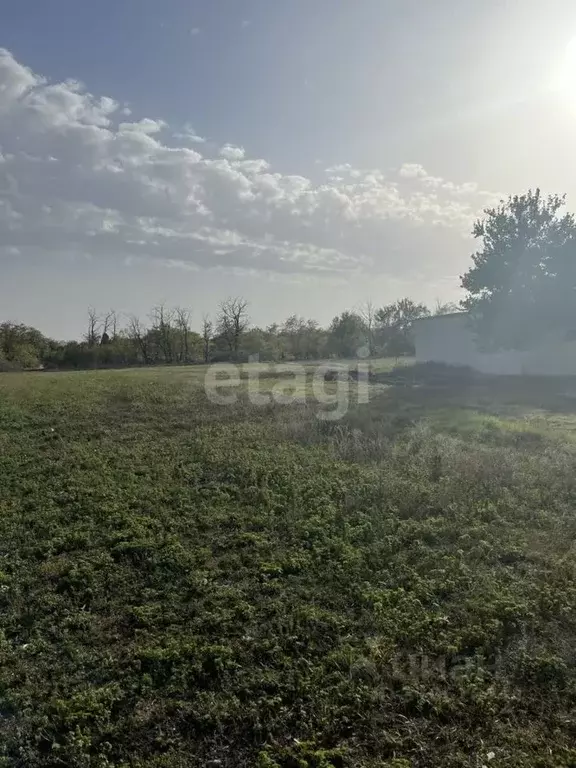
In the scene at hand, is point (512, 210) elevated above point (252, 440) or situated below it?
above

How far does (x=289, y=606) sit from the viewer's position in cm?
436

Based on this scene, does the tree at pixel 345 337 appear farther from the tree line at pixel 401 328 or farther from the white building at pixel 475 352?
the white building at pixel 475 352

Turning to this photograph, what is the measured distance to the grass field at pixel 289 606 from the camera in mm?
3082

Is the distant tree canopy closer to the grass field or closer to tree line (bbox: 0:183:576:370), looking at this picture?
tree line (bbox: 0:183:576:370)

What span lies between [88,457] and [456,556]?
Answer: 623 centimetres

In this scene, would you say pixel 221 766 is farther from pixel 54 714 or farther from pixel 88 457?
pixel 88 457

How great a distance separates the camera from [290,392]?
16.6 metres

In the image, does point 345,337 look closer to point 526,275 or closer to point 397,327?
point 397,327

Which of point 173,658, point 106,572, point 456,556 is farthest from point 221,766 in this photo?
point 456,556

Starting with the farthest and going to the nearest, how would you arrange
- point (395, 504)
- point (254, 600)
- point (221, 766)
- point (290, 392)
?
point (290, 392) < point (395, 504) < point (254, 600) < point (221, 766)

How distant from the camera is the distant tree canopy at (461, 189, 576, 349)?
2309cm

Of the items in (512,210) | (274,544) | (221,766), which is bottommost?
(221,766)

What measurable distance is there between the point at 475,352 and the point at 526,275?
561cm

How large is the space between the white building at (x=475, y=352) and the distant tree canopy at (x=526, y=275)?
4.24ft
